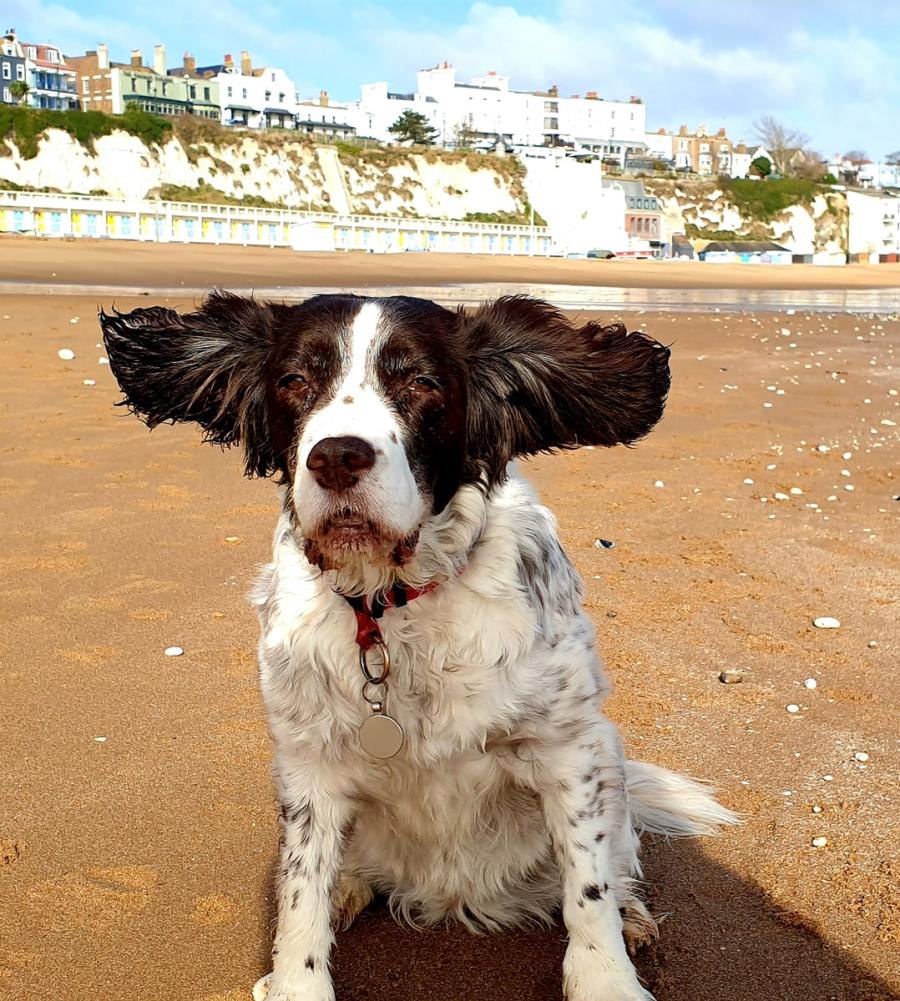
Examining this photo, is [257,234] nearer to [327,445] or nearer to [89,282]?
[89,282]

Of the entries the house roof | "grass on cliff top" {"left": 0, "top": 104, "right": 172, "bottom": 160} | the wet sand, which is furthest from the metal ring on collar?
the house roof

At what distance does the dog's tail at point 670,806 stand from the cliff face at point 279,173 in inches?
3509

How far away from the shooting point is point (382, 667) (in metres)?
2.94

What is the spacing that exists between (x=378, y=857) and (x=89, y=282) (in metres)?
26.8

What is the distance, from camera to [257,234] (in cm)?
7400

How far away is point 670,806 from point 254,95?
15819 cm

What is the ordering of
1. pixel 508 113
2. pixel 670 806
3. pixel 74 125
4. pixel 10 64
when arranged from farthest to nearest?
pixel 508 113 → pixel 10 64 → pixel 74 125 → pixel 670 806

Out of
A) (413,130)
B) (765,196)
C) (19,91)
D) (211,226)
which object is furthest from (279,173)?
(765,196)

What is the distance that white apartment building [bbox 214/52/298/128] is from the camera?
144 meters

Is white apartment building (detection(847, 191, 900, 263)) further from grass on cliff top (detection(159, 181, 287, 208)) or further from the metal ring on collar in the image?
the metal ring on collar

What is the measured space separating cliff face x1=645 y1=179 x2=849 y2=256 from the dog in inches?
4795

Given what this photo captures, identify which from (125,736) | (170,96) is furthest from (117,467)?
(170,96)

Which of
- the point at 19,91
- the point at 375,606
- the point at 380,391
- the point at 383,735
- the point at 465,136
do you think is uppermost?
the point at 19,91

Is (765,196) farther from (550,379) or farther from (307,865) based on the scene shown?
(307,865)
